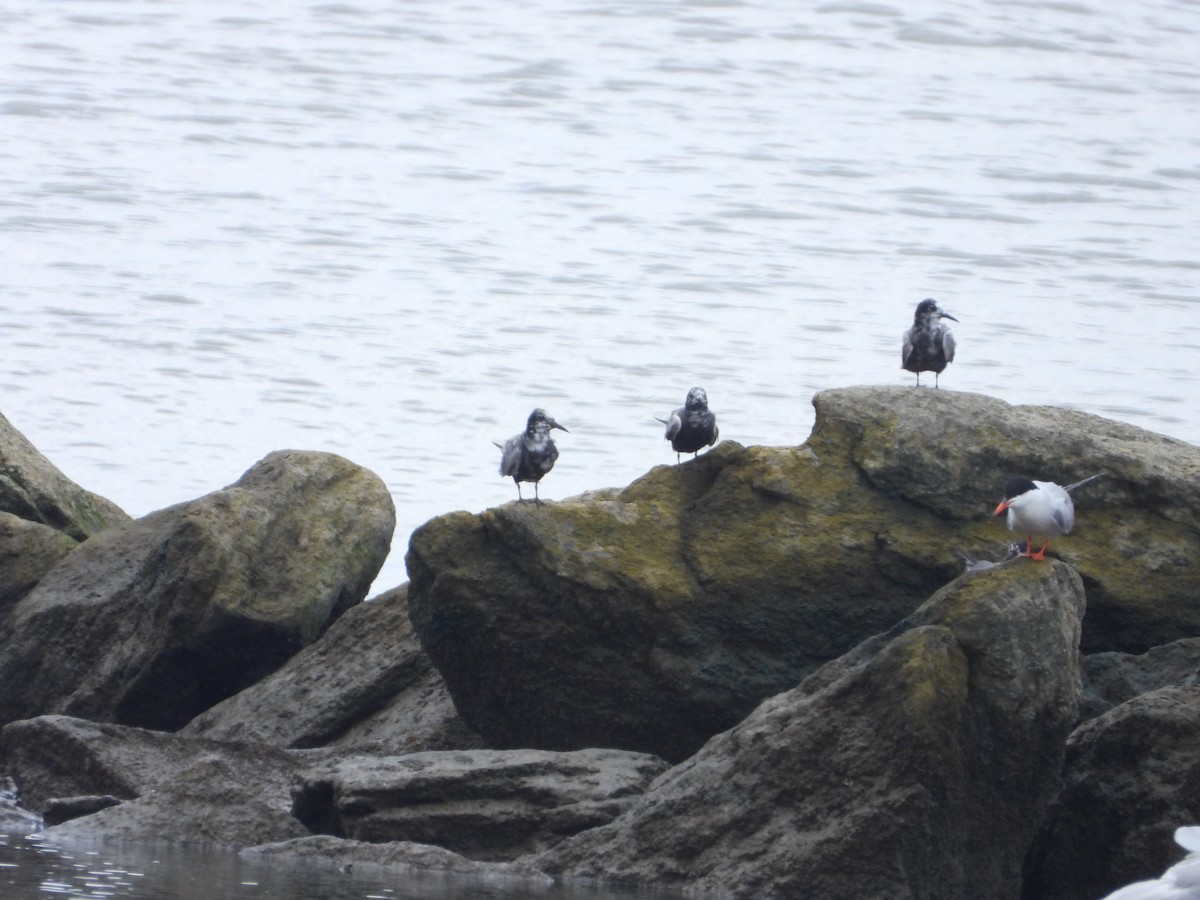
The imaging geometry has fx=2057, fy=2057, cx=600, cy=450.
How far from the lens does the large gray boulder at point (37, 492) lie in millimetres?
16719

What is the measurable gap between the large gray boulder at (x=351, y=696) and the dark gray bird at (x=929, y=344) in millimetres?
4062

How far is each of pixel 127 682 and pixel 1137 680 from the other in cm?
692

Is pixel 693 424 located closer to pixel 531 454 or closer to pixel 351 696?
pixel 531 454

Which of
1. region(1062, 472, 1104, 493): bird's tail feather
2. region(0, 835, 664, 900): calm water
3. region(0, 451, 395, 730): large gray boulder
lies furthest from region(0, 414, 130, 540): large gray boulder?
region(1062, 472, 1104, 493): bird's tail feather

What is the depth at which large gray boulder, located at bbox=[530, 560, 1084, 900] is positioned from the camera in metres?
10.5

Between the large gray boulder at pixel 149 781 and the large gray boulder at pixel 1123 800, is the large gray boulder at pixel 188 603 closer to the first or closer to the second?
the large gray boulder at pixel 149 781

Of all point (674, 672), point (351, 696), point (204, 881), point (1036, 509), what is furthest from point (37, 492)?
point (1036, 509)

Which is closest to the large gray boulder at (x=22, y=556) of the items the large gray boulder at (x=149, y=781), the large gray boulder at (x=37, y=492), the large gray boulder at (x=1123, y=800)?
the large gray boulder at (x=37, y=492)

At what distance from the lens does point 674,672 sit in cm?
1264

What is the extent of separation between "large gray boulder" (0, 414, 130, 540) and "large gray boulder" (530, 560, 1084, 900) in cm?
722

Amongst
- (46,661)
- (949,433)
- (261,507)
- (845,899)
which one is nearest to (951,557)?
(949,433)

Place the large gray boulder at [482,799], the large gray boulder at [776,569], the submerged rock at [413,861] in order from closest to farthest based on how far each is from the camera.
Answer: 1. the submerged rock at [413,861]
2. the large gray boulder at [482,799]
3. the large gray boulder at [776,569]

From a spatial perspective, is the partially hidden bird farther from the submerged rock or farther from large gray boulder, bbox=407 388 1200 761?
the submerged rock

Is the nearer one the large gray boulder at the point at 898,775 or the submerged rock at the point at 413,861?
the large gray boulder at the point at 898,775
